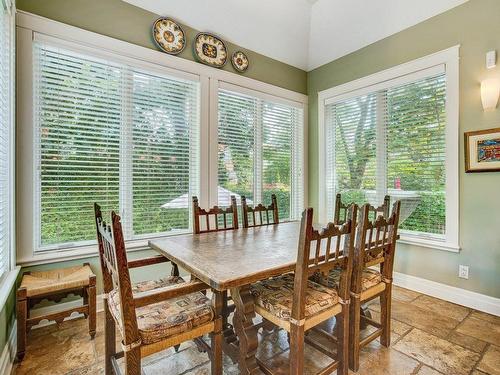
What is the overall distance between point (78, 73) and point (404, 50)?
340cm

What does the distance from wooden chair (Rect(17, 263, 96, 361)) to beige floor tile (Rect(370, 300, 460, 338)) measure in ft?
8.21

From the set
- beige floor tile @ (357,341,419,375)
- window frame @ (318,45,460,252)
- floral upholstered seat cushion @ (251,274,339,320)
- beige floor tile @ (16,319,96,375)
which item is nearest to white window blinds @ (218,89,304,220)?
window frame @ (318,45,460,252)

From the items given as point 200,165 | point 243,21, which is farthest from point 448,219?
point 243,21

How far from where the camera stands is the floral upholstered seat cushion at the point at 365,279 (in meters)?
1.81

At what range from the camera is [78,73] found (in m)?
2.44

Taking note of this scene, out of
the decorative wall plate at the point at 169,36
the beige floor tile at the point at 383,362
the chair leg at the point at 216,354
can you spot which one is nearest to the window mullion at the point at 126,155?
the decorative wall plate at the point at 169,36

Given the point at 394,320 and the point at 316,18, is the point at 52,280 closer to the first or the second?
the point at 394,320

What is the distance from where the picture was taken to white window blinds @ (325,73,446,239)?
2.90 meters

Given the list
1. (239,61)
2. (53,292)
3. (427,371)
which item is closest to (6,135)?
(53,292)

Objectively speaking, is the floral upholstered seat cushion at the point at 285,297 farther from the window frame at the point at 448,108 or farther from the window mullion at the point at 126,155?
the window frame at the point at 448,108

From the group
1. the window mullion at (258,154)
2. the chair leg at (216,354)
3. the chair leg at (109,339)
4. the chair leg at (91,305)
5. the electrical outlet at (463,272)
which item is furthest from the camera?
the window mullion at (258,154)

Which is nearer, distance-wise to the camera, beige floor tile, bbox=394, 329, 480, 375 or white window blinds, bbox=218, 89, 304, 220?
beige floor tile, bbox=394, 329, 480, 375

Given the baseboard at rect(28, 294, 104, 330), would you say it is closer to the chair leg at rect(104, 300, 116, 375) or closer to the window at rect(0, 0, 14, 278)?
the window at rect(0, 0, 14, 278)

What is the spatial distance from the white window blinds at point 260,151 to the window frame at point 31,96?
0.18 meters
